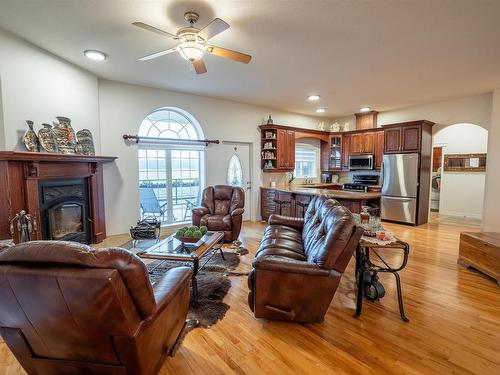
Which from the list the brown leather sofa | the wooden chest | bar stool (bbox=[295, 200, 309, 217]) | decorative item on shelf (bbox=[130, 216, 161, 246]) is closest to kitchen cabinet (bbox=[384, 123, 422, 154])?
bar stool (bbox=[295, 200, 309, 217])

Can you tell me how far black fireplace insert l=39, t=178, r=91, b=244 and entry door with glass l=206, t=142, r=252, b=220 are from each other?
2.41 m

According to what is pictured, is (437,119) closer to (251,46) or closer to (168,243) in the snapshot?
(251,46)

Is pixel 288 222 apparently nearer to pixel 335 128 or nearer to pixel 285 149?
pixel 285 149

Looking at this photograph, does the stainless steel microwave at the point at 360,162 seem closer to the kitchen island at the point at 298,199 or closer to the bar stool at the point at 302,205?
the kitchen island at the point at 298,199

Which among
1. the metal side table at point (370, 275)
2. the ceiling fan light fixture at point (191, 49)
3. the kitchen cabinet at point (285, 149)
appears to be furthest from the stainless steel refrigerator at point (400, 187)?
the ceiling fan light fixture at point (191, 49)

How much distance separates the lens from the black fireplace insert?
10.8ft

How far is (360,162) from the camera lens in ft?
22.9

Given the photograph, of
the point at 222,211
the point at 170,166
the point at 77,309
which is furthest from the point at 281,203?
the point at 77,309

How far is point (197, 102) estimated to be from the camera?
5.35 metres

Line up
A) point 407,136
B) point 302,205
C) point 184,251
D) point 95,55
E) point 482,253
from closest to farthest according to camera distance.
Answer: point 184,251
point 482,253
point 95,55
point 302,205
point 407,136

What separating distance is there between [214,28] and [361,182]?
236 inches

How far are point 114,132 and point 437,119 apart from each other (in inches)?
266

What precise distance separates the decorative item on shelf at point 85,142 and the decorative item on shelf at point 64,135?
0.14 meters

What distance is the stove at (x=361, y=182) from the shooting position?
6.75 m
